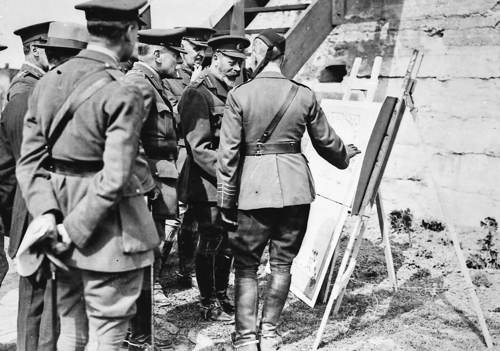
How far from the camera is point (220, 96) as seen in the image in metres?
4.27

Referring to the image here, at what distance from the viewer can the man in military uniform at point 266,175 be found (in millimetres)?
3555

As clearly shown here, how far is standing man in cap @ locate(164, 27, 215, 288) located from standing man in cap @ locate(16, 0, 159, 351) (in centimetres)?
172

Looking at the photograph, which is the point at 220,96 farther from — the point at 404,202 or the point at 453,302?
the point at 404,202

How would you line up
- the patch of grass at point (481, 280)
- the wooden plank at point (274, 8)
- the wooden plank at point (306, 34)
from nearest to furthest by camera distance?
the patch of grass at point (481, 280)
the wooden plank at point (306, 34)
the wooden plank at point (274, 8)

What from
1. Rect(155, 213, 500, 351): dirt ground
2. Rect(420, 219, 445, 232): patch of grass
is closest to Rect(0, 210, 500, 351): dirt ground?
Rect(155, 213, 500, 351): dirt ground

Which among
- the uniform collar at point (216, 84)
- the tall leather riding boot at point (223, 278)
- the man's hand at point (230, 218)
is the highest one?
the uniform collar at point (216, 84)

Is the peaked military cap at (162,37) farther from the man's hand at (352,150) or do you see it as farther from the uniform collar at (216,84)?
the man's hand at (352,150)

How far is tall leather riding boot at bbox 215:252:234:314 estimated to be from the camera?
178 inches

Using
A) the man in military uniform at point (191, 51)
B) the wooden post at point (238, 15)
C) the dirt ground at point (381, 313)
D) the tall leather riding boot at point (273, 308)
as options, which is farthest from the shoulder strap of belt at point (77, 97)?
the wooden post at point (238, 15)

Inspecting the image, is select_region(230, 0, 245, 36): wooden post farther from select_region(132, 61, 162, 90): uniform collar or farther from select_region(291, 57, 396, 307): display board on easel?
select_region(132, 61, 162, 90): uniform collar

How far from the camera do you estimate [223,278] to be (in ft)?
15.0

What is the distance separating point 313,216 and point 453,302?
1.51 meters

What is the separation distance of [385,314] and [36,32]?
11.7 feet

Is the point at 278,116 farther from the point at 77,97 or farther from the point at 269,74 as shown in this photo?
the point at 77,97
